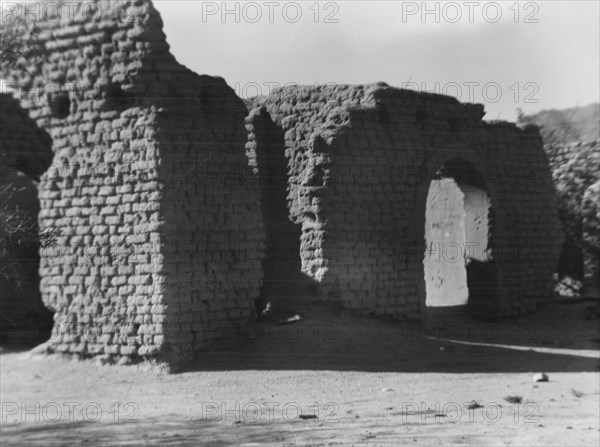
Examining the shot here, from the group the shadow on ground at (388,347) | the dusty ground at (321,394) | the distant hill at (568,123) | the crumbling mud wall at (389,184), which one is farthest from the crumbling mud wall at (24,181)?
the distant hill at (568,123)

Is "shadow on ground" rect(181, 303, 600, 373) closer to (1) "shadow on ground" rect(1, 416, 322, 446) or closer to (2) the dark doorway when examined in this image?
(2) the dark doorway

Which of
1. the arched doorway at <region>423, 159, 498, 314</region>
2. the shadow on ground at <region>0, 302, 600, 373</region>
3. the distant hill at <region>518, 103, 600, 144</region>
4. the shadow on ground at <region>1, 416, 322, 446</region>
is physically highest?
the distant hill at <region>518, 103, 600, 144</region>

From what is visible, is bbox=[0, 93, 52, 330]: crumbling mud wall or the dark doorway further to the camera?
the dark doorway

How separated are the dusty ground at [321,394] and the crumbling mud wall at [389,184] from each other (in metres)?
0.87

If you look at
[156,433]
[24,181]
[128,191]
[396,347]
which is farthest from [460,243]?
[156,433]

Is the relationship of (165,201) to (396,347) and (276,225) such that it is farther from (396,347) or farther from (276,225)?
(276,225)

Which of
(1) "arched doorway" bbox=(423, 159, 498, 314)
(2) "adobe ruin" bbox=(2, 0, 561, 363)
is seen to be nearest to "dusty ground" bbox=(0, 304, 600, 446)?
(2) "adobe ruin" bbox=(2, 0, 561, 363)

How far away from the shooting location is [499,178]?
1438 cm

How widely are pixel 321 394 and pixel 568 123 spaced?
15.1m

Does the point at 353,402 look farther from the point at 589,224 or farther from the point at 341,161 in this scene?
the point at 589,224

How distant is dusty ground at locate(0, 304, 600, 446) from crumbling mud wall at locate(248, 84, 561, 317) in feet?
2.84

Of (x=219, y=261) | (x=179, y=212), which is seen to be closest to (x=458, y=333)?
(x=219, y=261)

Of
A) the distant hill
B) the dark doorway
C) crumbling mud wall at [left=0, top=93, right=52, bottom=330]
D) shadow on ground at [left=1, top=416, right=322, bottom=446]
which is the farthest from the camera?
the distant hill

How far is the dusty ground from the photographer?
7.04 metres
